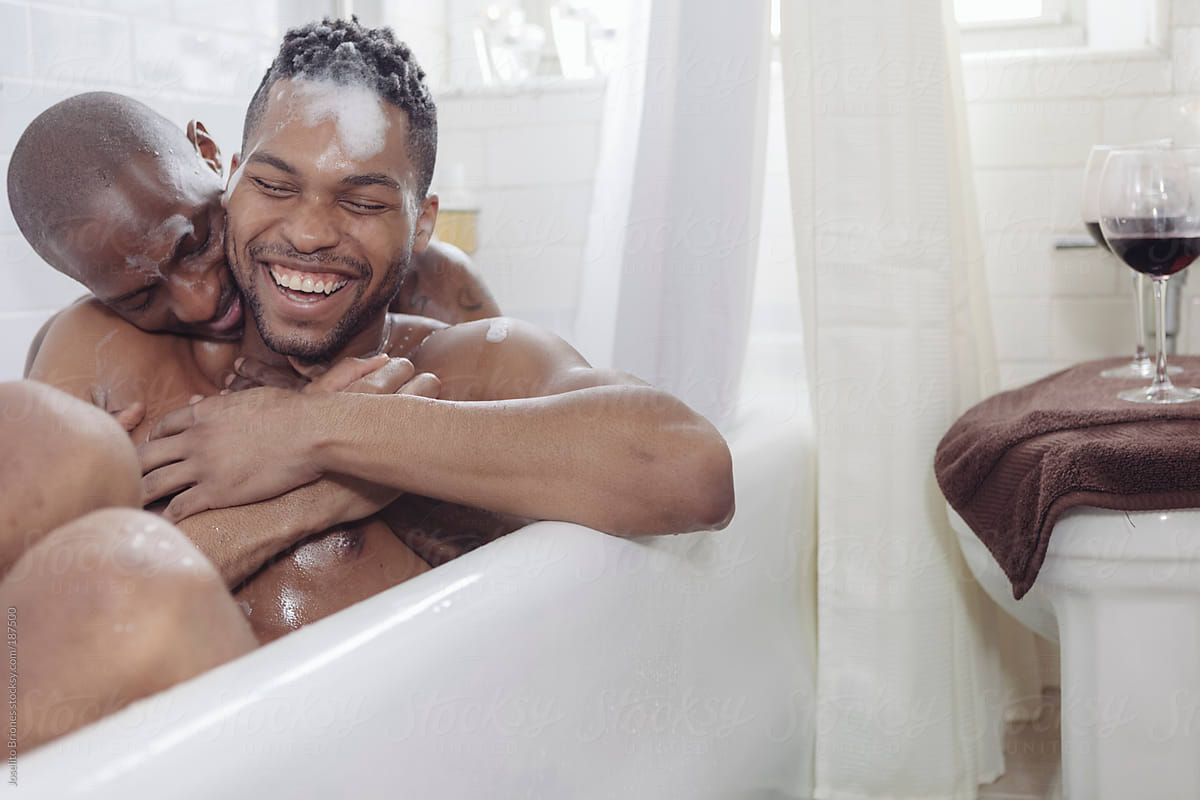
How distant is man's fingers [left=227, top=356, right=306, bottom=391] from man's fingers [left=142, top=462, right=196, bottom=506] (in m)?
0.13

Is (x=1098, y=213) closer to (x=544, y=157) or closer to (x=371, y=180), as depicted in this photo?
(x=544, y=157)

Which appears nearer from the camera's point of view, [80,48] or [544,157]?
[80,48]

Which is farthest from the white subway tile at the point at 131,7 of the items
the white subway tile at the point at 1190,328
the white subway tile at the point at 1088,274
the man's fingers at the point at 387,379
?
the white subway tile at the point at 1190,328

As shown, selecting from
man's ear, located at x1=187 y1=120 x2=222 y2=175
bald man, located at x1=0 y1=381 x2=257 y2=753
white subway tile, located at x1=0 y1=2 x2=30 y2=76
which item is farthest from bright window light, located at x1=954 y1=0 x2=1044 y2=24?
bald man, located at x1=0 y1=381 x2=257 y2=753

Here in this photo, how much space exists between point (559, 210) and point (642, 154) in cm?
12

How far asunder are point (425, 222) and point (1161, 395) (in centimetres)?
79

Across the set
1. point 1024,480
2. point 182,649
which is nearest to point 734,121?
point 1024,480

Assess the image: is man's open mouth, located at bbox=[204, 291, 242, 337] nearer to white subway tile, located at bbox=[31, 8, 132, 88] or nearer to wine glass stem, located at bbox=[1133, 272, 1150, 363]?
white subway tile, located at bbox=[31, 8, 132, 88]

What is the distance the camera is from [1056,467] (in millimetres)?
1032

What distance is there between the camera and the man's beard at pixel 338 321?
0.88 metres

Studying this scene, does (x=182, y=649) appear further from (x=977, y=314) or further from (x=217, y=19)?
(x=977, y=314)

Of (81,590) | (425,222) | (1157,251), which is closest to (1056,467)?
(1157,251)

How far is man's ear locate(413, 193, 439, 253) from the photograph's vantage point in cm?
98

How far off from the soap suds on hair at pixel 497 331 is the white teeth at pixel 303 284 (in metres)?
0.15
